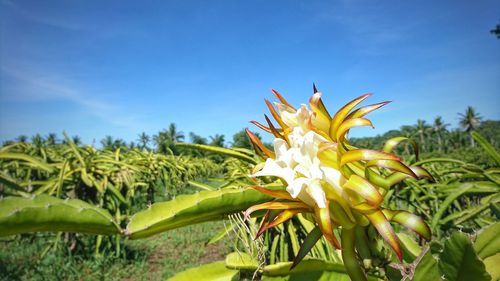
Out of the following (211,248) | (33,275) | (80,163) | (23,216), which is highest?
(80,163)

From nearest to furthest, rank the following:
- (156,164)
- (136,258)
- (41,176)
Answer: (136,258) < (41,176) < (156,164)

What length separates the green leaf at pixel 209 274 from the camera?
66 centimetres

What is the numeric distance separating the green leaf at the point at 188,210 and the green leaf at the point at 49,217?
43 mm

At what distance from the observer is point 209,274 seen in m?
0.68

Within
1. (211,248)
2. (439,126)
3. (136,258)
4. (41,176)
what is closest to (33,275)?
(136,258)

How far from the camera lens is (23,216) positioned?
472mm

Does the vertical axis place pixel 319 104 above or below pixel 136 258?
above

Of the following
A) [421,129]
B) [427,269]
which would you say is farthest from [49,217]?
[421,129]

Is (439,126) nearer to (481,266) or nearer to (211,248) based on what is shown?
(211,248)

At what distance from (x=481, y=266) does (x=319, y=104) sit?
0.90ft

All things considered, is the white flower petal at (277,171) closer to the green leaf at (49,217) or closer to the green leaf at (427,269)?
the green leaf at (427,269)

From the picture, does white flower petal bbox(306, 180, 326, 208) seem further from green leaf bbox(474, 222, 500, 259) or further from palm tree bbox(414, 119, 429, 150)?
palm tree bbox(414, 119, 429, 150)

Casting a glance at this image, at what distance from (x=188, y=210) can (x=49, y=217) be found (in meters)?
0.22

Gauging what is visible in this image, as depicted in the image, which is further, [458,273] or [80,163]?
[80,163]
